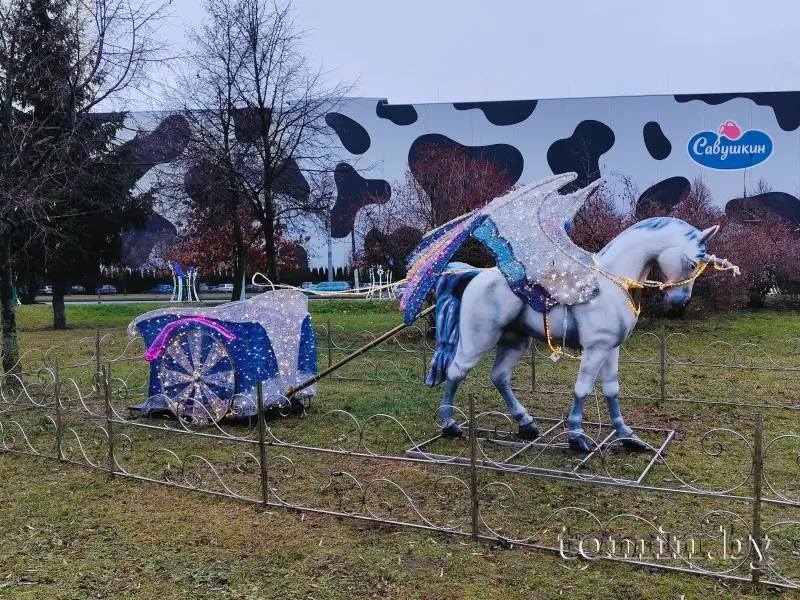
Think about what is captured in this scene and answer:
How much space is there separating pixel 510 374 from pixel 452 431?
2.46ft

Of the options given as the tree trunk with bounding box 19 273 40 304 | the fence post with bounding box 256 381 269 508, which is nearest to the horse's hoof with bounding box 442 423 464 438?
the fence post with bounding box 256 381 269 508

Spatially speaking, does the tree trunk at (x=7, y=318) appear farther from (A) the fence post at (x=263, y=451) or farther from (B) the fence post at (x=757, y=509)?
(B) the fence post at (x=757, y=509)

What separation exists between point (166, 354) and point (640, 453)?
183 inches

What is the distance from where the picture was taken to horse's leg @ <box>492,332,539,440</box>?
589cm

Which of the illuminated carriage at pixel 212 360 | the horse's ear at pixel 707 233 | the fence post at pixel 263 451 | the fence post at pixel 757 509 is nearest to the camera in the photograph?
the fence post at pixel 757 509

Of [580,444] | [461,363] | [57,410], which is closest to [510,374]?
[461,363]

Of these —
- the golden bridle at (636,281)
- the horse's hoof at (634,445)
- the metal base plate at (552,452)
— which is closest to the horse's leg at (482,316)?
the golden bridle at (636,281)

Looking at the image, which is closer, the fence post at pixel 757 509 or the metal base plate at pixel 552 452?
the fence post at pixel 757 509

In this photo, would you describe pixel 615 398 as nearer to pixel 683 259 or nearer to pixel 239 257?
pixel 683 259

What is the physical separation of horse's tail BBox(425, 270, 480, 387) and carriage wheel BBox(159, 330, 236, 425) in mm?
2064

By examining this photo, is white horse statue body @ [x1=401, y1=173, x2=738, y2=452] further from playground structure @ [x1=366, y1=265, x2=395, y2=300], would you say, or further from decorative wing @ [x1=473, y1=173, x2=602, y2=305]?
playground structure @ [x1=366, y1=265, x2=395, y2=300]

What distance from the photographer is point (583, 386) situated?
17.3 ft

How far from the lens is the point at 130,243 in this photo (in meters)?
35.1

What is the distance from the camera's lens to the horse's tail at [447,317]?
19.3ft
